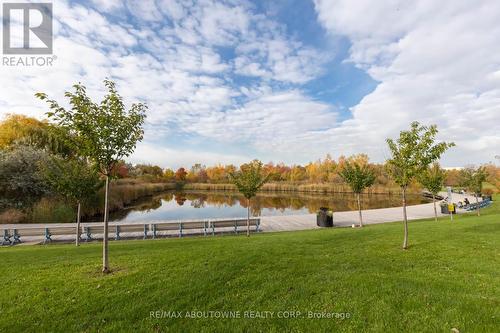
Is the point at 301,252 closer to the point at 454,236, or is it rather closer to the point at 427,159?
the point at 427,159

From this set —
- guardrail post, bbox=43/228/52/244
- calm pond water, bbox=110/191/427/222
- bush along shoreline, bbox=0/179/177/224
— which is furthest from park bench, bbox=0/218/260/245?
calm pond water, bbox=110/191/427/222

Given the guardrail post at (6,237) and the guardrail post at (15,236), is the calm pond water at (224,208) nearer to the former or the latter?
the guardrail post at (15,236)

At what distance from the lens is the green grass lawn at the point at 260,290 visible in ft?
12.3

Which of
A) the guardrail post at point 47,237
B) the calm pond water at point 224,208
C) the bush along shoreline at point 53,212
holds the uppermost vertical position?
the bush along shoreline at point 53,212

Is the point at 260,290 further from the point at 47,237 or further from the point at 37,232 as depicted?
the point at 37,232

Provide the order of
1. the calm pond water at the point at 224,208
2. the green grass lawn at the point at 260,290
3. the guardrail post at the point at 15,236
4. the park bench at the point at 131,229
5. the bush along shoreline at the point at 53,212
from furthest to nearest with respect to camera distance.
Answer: the calm pond water at the point at 224,208 → the bush along shoreline at the point at 53,212 → the park bench at the point at 131,229 → the guardrail post at the point at 15,236 → the green grass lawn at the point at 260,290

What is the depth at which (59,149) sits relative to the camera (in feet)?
87.6

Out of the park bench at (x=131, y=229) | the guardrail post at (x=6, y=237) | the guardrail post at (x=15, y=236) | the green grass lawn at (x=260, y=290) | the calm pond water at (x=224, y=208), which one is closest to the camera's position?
the green grass lawn at (x=260, y=290)

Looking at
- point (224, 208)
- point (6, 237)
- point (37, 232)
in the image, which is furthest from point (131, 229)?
point (224, 208)

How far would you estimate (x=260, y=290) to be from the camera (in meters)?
4.79

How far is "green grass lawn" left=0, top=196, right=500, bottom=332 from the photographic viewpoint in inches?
148

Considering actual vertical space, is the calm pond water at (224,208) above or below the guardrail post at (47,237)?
below

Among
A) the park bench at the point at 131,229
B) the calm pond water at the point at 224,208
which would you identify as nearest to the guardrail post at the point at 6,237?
the park bench at the point at 131,229

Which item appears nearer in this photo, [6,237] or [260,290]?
[260,290]
